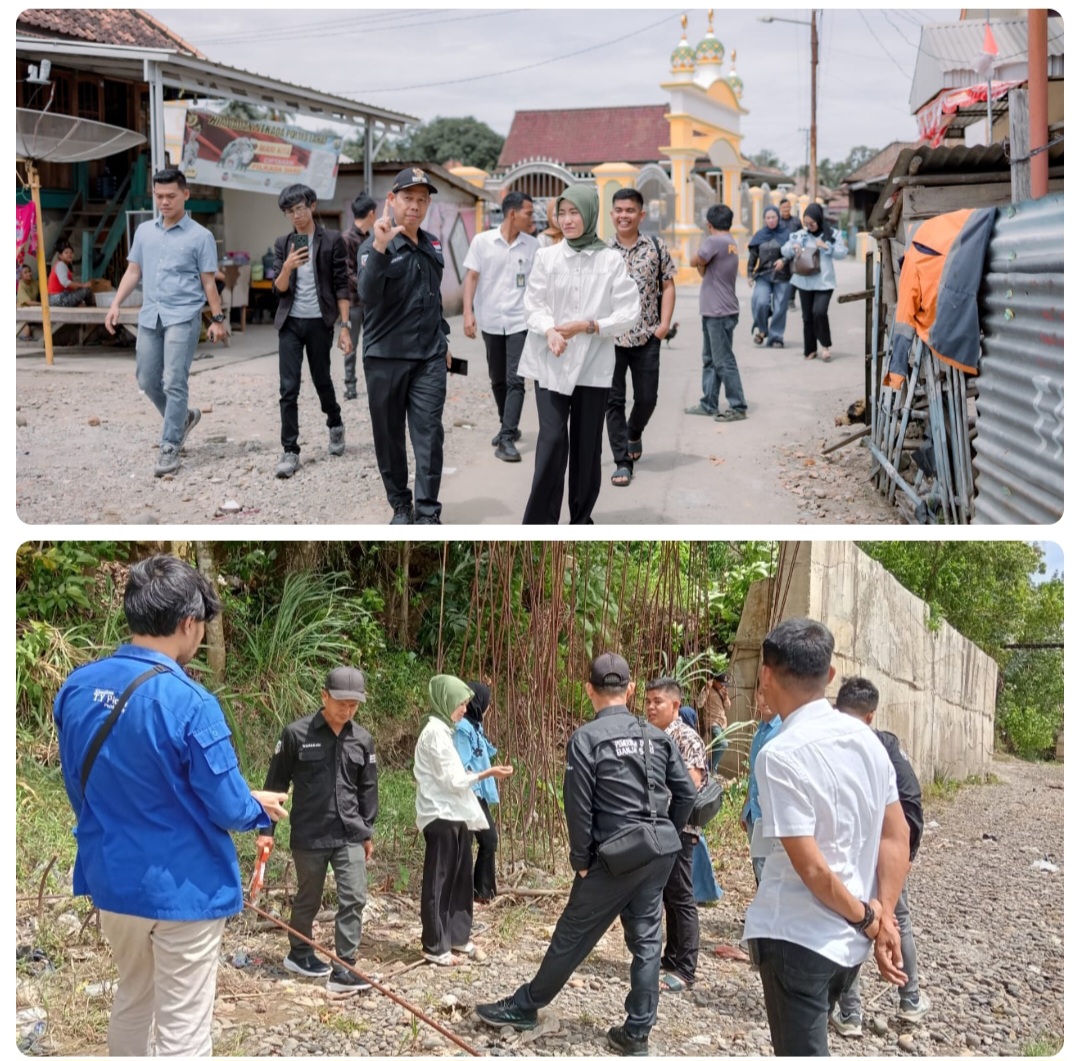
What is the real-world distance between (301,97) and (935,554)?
9.45 meters

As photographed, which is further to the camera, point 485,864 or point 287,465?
point 287,465

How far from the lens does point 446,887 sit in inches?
196

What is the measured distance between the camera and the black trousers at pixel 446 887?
4879 mm

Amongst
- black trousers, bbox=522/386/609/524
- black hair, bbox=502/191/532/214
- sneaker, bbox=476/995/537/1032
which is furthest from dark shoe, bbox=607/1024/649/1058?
black hair, bbox=502/191/532/214

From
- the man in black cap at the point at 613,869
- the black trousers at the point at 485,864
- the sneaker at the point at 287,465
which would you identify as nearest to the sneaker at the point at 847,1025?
the man in black cap at the point at 613,869

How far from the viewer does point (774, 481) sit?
7551mm

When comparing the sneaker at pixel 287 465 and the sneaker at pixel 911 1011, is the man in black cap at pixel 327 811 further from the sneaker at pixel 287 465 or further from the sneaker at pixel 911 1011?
the sneaker at pixel 287 465

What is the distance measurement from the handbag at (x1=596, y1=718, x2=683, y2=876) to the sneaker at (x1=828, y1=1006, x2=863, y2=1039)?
960 mm

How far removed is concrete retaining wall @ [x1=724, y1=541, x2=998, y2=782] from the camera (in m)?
6.94

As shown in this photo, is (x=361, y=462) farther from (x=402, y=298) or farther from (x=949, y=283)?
(x=949, y=283)

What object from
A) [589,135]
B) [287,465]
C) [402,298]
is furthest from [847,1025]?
[589,135]

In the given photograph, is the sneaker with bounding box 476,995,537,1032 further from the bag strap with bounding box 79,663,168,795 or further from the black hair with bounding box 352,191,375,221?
the black hair with bounding box 352,191,375,221

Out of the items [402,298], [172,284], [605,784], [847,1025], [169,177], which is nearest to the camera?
[605,784]

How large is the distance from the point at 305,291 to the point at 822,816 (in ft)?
17.0
